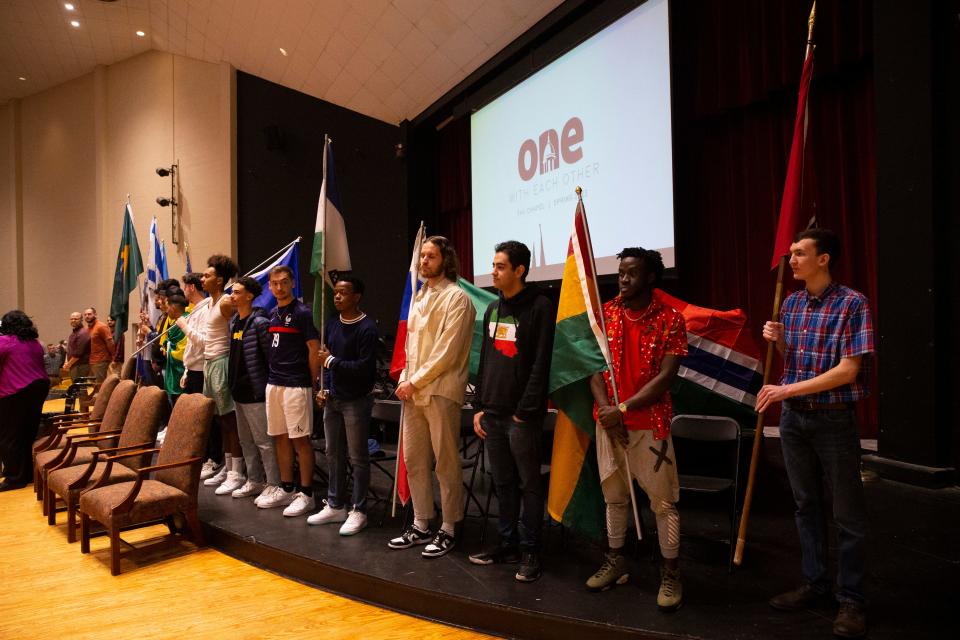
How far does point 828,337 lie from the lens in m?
2.23

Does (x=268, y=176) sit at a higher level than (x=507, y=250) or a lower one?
higher

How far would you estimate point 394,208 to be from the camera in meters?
9.34

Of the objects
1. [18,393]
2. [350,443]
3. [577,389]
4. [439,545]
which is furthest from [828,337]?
[18,393]

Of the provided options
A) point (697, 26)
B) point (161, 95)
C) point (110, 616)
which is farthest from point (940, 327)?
point (161, 95)

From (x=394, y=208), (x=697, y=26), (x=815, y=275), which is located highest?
(x=697, y=26)

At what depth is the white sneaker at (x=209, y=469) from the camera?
190 inches

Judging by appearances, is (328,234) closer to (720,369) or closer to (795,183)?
(720,369)

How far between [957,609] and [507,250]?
2.29 m

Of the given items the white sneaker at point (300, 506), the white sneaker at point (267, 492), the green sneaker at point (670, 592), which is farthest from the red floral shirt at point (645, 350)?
the white sneaker at point (267, 492)

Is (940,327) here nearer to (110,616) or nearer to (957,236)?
(957,236)

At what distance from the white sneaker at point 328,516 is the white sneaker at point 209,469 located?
5.53ft

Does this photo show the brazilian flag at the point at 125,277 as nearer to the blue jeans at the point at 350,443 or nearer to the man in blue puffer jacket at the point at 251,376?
the man in blue puffer jacket at the point at 251,376

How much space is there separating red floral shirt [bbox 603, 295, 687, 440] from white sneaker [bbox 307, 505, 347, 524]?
1.95 meters

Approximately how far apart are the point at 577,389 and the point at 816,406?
97 cm
